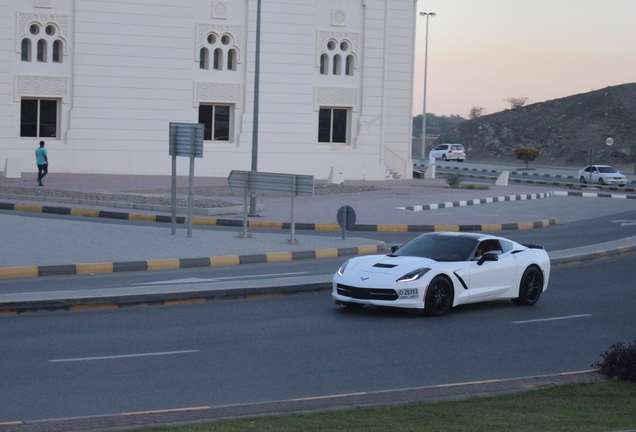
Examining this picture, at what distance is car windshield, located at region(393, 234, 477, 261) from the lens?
11766 millimetres

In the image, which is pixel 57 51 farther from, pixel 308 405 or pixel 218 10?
pixel 308 405

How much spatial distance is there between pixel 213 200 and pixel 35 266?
13.5 m

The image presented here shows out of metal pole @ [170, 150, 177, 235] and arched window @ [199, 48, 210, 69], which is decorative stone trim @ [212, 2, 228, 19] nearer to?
arched window @ [199, 48, 210, 69]

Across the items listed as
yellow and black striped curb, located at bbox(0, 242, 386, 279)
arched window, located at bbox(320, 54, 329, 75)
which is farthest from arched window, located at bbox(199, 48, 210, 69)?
yellow and black striped curb, located at bbox(0, 242, 386, 279)

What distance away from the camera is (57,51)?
3731 centimetres

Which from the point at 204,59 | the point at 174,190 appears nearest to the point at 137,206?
the point at 174,190

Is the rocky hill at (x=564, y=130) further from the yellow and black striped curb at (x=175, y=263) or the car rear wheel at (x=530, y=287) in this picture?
the car rear wheel at (x=530, y=287)

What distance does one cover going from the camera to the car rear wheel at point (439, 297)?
11.1m

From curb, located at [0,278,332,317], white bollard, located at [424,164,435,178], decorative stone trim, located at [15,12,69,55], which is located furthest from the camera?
white bollard, located at [424,164,435,178]

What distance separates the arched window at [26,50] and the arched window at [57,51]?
1069mm

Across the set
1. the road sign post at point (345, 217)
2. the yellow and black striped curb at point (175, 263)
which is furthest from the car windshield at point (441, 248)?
the road sign post at point (345, 217)

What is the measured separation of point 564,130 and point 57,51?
59031mm

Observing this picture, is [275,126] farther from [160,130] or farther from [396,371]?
[396,371]

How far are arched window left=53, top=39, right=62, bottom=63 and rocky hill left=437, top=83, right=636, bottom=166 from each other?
52154 mm
